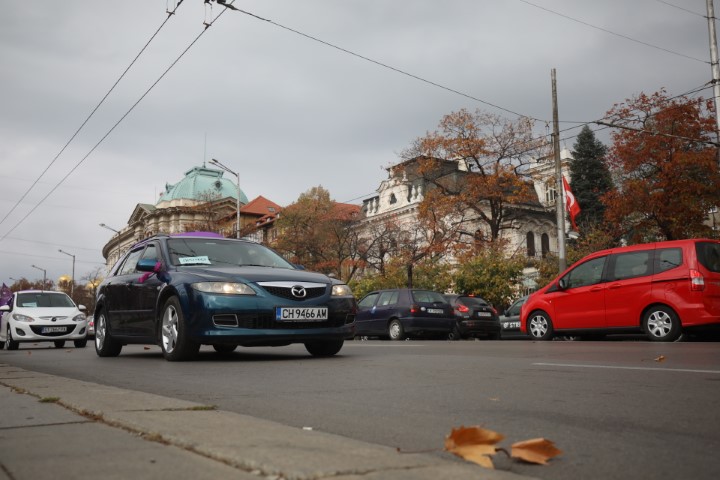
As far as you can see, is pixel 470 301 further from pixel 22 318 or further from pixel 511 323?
pixel 22 318

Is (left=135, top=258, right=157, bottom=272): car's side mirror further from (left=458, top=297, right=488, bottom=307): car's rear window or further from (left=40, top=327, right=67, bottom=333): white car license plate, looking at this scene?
(left=458, top=297, right=488, bottom=307): car's rear window

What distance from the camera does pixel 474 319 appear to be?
22672mm

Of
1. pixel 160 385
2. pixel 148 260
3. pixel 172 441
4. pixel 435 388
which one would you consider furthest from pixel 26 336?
pixel 172 441

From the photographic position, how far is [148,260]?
9266 mm

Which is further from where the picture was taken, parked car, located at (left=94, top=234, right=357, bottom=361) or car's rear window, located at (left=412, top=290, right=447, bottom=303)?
car's rear window, located at (left=412, top=290, right=447, bottom=303)

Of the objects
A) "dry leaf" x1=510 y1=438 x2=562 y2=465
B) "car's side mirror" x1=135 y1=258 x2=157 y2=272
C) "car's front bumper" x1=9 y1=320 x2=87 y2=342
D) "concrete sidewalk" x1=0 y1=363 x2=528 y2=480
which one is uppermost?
"car's side mirror" x1=135 y1=258 x2=157 y2=272

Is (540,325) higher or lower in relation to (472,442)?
higher

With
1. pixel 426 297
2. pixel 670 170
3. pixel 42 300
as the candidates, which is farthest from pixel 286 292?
pixel 670 170

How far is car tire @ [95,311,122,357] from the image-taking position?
10.8m

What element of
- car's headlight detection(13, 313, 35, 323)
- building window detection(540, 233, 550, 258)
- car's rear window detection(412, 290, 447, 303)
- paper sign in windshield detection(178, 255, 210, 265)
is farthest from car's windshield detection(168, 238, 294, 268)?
building window detection(540, 233, 550, 258)

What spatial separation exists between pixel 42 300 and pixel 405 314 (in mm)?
9939

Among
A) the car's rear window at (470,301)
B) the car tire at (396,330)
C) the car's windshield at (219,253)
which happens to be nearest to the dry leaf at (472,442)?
the car's windshield at (219,253)

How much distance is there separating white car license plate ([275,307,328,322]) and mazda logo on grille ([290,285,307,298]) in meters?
0.16

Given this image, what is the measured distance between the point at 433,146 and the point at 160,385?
3665 cm
